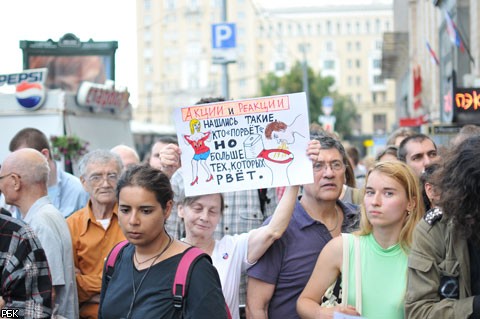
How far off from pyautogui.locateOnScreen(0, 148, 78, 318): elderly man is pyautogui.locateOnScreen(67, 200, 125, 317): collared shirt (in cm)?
37

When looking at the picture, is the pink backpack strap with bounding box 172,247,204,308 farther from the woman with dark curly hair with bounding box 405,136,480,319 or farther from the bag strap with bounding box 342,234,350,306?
the woman with dark curly hair with bounding box 405,136,480,319

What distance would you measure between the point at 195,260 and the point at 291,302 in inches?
42.6

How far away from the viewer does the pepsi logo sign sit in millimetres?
13547

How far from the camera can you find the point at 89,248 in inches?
239

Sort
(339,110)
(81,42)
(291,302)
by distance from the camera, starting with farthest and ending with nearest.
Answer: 1. (339,110)
2. (81,42)
3. (291,302)

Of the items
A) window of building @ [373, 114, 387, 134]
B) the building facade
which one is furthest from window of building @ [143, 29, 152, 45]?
the building facade

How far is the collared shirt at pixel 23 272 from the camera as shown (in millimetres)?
4195

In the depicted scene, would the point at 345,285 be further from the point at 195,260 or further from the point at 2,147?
the point at 2,147

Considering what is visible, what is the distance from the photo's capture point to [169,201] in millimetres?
4328

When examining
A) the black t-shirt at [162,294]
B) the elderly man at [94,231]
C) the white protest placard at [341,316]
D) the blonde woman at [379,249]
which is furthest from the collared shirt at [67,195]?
the white protest placard at [341,316]

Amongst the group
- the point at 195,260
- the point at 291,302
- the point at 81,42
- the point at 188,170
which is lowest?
the point at 291,302

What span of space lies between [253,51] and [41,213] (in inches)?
5107

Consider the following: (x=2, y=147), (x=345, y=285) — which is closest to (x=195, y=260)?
(x=345, y=285)

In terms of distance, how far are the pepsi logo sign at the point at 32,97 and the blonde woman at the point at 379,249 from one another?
9928 millimetres
